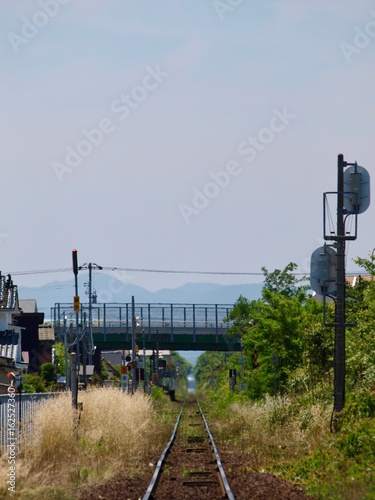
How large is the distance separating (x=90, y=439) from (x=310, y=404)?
690 centimetres

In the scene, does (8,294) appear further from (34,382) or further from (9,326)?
(34,382)

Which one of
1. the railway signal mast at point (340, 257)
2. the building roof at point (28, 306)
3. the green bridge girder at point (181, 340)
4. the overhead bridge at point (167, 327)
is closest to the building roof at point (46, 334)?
the building roof at point (28, 306)

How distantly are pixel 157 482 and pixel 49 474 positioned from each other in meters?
2.12

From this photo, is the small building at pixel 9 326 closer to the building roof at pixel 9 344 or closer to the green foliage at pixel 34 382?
the building roof at pixel 9 344

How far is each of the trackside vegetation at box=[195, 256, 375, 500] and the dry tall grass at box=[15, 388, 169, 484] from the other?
290 cm

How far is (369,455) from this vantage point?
59.4ft

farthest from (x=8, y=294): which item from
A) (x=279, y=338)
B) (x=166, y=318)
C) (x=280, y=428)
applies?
(x=280, y=428)

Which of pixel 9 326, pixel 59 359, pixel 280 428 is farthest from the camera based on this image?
pixel 59 359

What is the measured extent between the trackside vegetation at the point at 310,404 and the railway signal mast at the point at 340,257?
0.96 meters

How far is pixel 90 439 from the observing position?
23734 millimetres

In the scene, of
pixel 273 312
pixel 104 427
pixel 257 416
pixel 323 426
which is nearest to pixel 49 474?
pixel 104 427

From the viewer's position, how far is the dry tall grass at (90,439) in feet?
63.4

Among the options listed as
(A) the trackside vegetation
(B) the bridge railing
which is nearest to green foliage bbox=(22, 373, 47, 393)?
(B) the bridge railing

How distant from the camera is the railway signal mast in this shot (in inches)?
905
